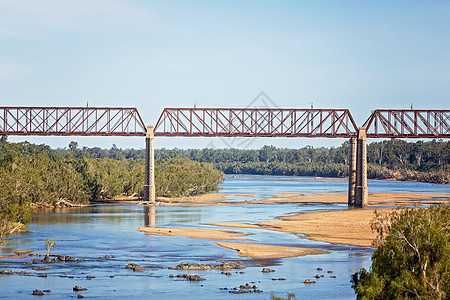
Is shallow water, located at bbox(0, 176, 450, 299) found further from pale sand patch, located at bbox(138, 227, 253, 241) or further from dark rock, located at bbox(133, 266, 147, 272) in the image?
pale sand patch, located at bbox(138, 227, 253, 241)

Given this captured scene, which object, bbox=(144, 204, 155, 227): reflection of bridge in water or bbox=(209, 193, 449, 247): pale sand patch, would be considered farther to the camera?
bbox=(144, 204, 155, 227): reflection of bridge in water

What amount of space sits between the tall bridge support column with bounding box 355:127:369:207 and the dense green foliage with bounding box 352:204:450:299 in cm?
7658

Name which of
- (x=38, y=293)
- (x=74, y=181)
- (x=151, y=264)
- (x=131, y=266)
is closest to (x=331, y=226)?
(x=151, y=264)

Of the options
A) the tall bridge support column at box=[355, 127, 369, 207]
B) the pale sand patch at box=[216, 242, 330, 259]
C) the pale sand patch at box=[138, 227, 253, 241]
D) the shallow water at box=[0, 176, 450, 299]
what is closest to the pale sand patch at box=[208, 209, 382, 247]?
the shallow water at box=[0, 176, 450, 299]

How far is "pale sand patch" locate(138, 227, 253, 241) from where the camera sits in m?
70.7

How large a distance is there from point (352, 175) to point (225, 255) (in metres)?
62.7

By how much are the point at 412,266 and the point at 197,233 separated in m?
43.1

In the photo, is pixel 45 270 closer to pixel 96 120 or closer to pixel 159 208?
pixel 159 208

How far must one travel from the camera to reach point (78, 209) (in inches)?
4149

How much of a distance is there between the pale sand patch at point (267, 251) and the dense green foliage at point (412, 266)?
24743 millimetres

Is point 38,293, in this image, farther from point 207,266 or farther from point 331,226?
point 331,226

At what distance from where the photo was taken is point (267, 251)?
2366 inches

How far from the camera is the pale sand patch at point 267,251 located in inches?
2301

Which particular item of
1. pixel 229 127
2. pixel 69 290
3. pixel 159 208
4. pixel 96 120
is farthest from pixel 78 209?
pixel 69 290
